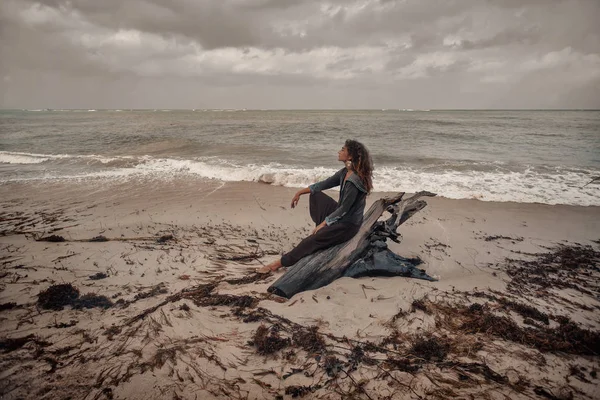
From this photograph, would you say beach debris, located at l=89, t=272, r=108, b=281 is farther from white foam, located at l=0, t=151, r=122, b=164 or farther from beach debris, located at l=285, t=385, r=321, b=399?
white foam, located at l=0, t=151, r=122, b=164

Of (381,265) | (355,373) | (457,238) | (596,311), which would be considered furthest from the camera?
(457,238)

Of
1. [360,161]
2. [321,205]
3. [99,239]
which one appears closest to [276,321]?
[321,205]

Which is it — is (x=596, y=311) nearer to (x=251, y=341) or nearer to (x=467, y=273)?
(x=467, y=273)

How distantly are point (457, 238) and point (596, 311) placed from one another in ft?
9.16

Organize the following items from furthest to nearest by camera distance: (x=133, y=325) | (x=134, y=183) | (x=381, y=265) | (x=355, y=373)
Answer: (x=134, y=183) < (x=381, y=265) < (x=133, y=325) < (x=355, y=373)

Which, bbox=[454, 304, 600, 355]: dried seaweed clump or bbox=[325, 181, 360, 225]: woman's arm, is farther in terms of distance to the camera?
bbox=[325, 181, 360, 225]: woman's arm

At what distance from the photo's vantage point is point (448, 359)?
2.79 meters

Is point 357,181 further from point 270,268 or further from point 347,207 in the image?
point 270,268

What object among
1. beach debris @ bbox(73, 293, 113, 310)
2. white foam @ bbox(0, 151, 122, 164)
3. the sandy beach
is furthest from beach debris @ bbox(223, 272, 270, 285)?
white foam @ bbox(0, 151, 122, 164)

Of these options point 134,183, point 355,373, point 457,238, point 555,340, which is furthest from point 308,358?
point 134,183

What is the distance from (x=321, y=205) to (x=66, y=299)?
3775mm

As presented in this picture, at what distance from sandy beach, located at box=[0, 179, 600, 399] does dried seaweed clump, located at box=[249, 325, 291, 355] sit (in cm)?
2

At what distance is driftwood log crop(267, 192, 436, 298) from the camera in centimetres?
396

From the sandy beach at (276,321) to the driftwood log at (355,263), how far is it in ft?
0.48
